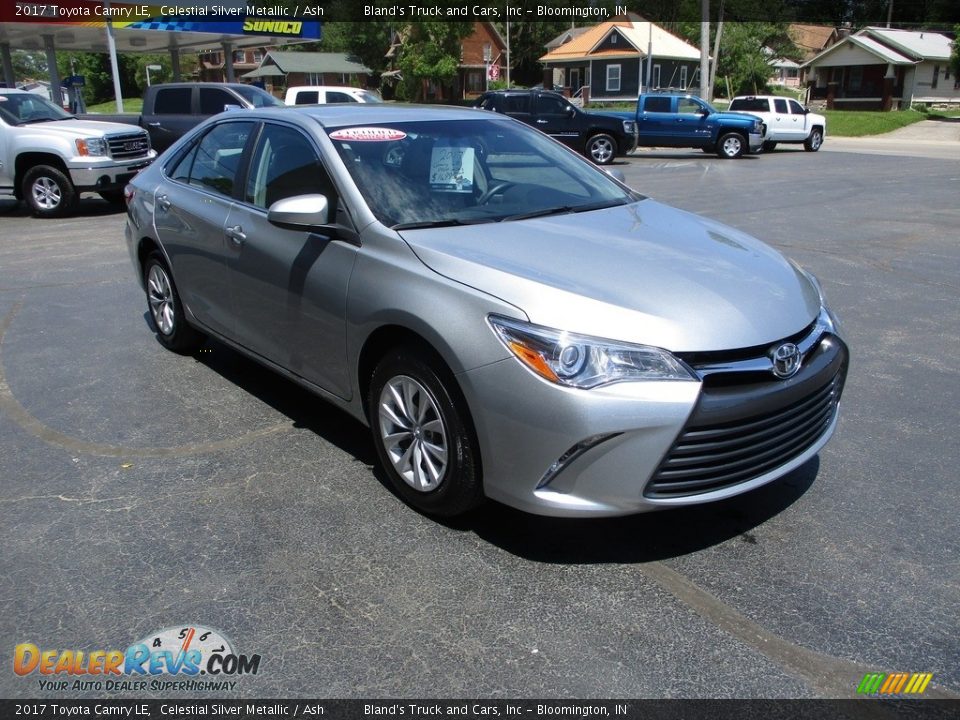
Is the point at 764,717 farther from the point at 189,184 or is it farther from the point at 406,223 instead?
the point at 189,184

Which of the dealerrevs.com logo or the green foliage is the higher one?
the green foliage

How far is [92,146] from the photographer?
12664mm

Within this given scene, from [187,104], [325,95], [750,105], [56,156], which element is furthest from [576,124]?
[56,156]

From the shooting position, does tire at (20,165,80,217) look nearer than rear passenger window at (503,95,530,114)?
Yes

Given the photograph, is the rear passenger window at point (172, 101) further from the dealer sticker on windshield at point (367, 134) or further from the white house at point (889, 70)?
the white house at point (889, 70)

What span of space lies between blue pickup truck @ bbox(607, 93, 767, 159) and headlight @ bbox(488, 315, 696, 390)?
72.7 feet

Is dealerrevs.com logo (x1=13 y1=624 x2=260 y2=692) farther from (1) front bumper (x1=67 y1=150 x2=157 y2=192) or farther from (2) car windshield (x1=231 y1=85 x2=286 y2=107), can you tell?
(2) car windshield (x1=231 y1=85 x2=286 y2=107)

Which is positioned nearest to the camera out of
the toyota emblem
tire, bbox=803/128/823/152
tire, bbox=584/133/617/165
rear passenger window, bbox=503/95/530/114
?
the toyota emblem

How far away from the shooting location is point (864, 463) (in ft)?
13.6

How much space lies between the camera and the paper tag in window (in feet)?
13.6

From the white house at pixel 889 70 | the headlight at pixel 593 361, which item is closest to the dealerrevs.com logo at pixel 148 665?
the headlight at pixel 593 361

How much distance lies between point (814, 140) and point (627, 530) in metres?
26.7

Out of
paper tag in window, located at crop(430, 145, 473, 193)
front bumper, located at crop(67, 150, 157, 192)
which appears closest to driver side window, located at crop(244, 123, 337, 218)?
paper tag in window, located at crop(430, 145, 473, 193)

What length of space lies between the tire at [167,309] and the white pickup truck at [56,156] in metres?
7.99
